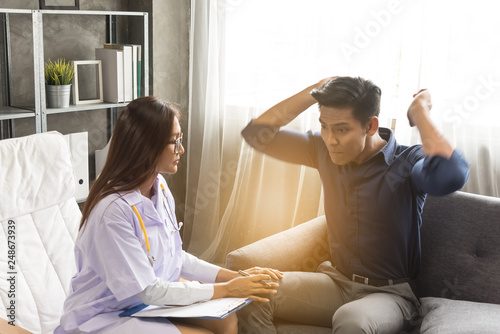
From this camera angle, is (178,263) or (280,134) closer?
(178,263)

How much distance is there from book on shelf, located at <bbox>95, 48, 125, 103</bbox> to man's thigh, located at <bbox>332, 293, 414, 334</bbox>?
1.67m

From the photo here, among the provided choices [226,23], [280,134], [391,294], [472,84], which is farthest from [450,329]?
[226,23]

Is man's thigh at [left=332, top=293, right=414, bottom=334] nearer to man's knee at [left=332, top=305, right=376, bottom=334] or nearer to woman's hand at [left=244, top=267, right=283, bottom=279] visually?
man's knee at [left=332, top=305, right=376, bottom=334]

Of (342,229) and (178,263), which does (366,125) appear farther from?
(178,263)

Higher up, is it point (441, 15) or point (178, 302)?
point (441, 15)

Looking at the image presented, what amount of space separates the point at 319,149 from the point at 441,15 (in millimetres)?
877

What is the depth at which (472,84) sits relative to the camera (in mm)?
Result: 2479

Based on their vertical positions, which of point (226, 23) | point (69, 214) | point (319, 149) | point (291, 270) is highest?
point (226, 23)

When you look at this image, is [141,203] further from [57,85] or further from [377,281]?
[57,85]

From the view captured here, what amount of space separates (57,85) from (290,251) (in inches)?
54.4

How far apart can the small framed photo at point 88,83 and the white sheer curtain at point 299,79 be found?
0.55 meters

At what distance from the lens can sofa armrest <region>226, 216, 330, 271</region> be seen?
205cm

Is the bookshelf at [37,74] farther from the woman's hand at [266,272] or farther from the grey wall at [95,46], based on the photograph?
the woman's hand at [266,272]

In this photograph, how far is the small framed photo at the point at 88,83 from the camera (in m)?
2.91
